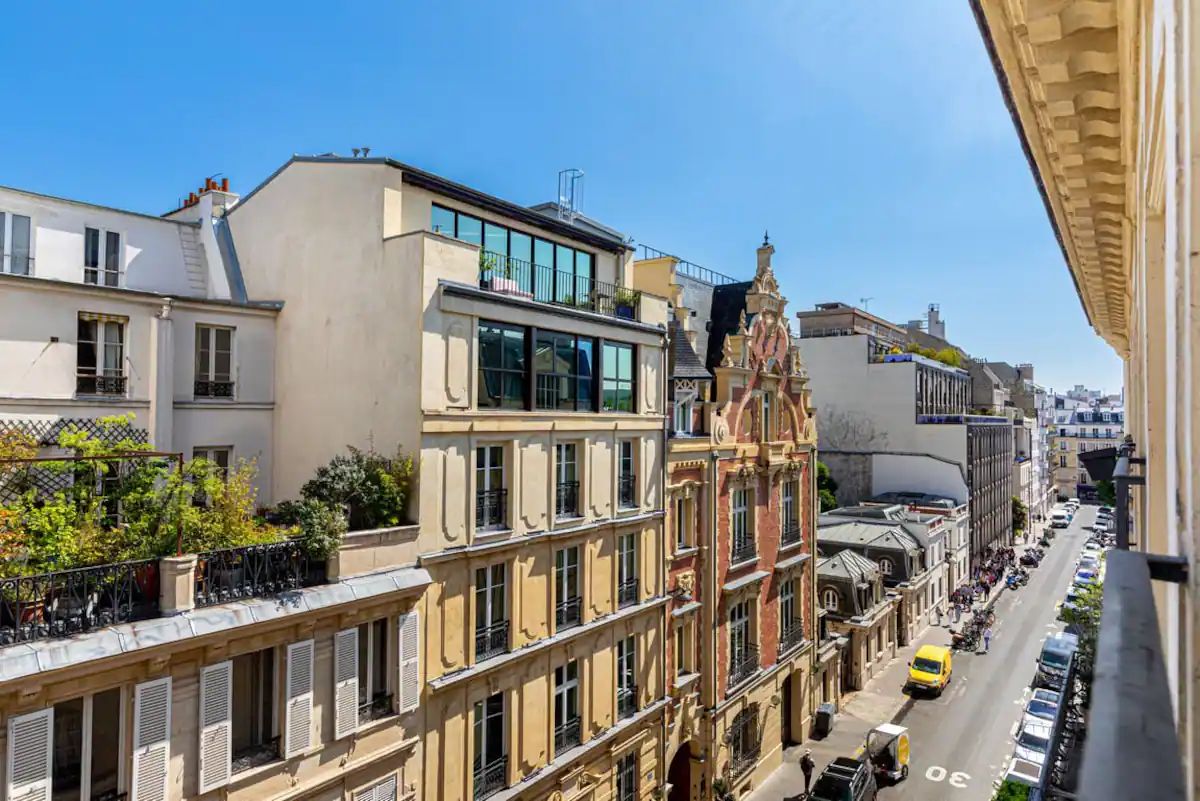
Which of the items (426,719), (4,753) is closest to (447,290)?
(426,719)

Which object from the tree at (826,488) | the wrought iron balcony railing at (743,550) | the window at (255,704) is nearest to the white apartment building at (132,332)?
the window at (255,704)

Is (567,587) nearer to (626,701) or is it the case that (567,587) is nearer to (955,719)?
(626,701)

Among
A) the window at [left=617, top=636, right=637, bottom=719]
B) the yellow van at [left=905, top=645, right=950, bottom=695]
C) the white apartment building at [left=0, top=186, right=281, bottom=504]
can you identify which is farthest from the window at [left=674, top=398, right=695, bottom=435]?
the yellow van at [left=905, top=645, right=950, bottom=695]

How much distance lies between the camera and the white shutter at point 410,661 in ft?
47.4

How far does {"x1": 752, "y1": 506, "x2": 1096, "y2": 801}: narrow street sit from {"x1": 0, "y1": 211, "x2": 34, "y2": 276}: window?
2691 centimetres

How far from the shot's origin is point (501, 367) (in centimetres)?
1681

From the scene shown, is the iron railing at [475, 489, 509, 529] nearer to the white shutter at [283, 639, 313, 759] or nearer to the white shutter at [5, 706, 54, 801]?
the white shutter at [283, 639, 313, 759]

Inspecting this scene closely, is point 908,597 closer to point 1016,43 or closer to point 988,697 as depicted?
point 988,697

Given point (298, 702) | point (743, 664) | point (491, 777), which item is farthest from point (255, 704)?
point (743, 664)

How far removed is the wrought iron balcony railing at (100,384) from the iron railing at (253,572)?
5.03 m

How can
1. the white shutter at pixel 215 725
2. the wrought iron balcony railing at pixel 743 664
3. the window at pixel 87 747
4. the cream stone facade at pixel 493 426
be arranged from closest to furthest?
1. the window at pixel 87 747
2. the white shutter at pixel 215 725
3. the cream stone facade at pixel 493 426
4. the wrought iron balcony railing at pixel 743 664

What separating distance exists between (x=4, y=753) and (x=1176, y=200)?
13.8 m

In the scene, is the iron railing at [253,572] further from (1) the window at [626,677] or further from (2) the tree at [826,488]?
(2) the tree at [826,488]

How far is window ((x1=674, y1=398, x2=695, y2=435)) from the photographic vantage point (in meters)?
23.1
